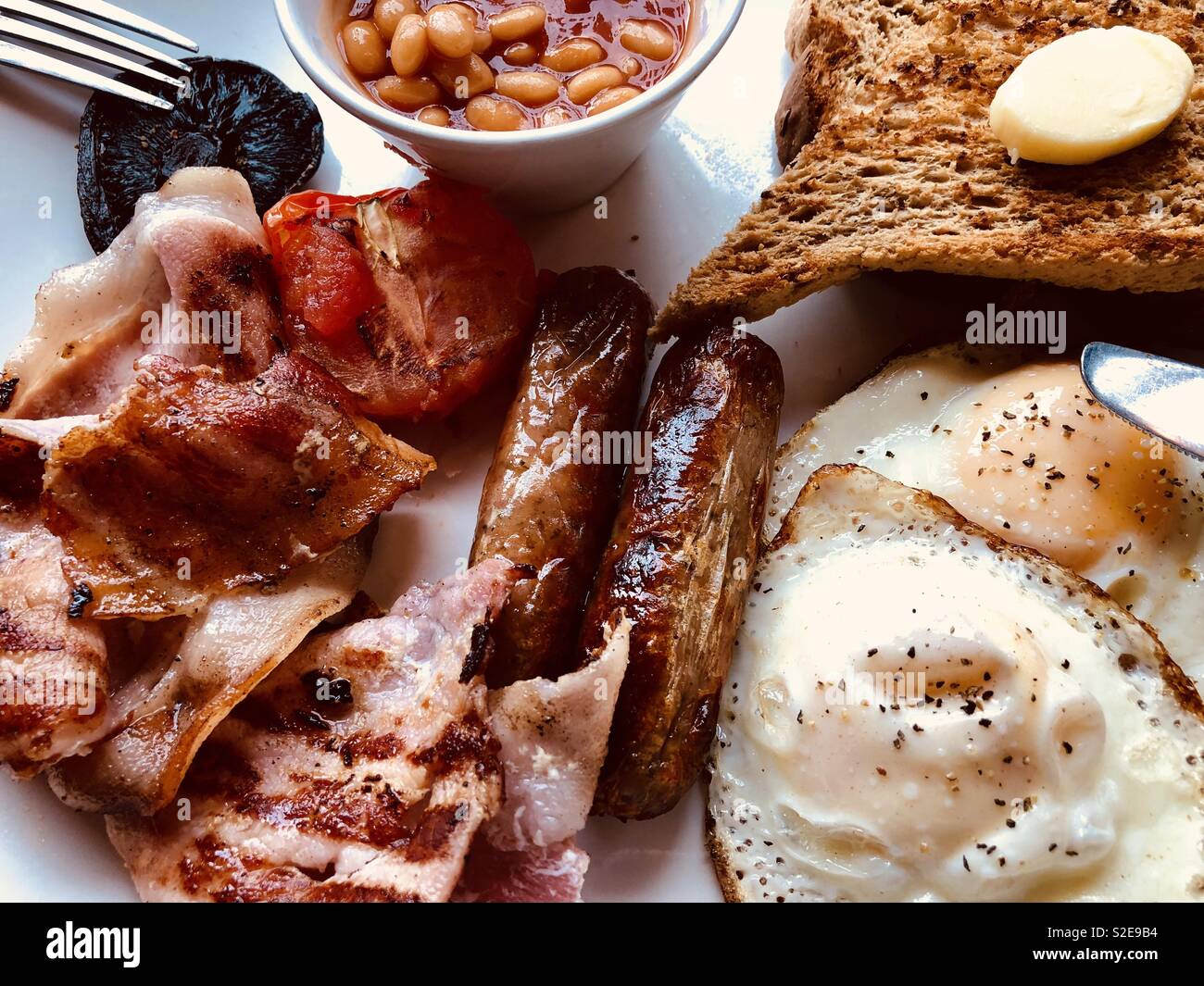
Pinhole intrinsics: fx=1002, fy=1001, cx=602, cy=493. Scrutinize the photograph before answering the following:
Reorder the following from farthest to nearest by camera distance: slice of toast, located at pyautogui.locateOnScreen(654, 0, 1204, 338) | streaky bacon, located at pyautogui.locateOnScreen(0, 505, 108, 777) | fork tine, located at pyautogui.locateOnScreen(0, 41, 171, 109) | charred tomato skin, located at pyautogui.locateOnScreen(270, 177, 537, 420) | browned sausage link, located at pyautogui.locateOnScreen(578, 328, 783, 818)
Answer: fork tine, located at pyautogui.locateOnScreen(0, 41, 171, 109)
charred tomato skin, located at pyautogui.locateOnScreen(270, 177, 537, 420)
slice of toast, located at pyautogui.locateOnScreen(654, 0, 1204, 338)
browned sausage link, located at pyautogui.locateOnScreen(578, 328, 783, 818)
streaky bacon, located at pyautogui.locateOnScreen(0, 505, 108, 777)

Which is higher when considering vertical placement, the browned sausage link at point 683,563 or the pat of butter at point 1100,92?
the pat of butter at point 1100,92

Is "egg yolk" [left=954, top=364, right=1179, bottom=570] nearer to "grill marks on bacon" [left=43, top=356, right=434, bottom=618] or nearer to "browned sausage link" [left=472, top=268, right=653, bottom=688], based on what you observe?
"browned sausage link" [left=472, top=268, right=653, bottom=688]

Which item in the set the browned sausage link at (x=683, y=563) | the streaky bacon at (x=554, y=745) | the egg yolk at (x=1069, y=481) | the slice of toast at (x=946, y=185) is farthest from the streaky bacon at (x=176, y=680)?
the egg yolk at (x=1069, y=481)

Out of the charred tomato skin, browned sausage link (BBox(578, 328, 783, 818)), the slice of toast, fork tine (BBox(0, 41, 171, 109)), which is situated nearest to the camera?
browned sausage link (BBox(578, 328, 783, 818))

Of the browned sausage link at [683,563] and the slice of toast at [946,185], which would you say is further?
the slice of toast at [946,185]

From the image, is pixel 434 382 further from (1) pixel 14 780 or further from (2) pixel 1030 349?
(2) pixel 1030 349

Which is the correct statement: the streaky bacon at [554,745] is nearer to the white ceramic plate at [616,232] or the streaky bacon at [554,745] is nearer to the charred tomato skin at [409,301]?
the white ceramic plate at [616,232]

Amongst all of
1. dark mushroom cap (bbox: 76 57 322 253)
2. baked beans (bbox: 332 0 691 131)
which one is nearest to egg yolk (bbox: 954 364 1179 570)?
baked beans (bbox: 332 0 691 131)
